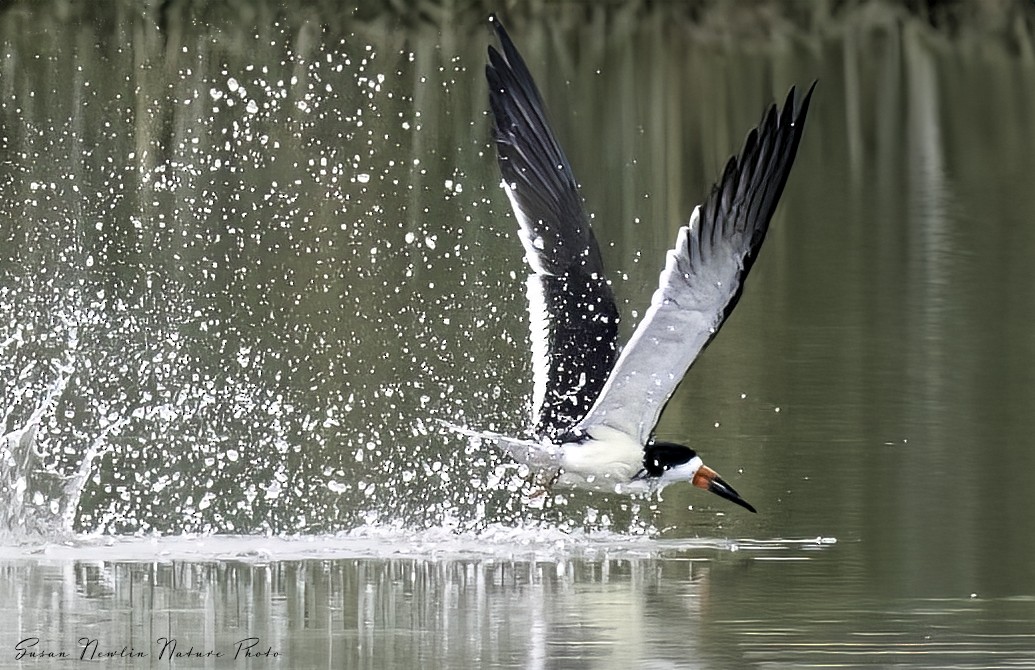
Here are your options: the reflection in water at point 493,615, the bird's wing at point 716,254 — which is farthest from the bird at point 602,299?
the reflection in water at point 493,615

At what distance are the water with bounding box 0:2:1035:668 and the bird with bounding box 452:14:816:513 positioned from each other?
29 centimetres

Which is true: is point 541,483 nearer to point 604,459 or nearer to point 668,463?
point 604,459

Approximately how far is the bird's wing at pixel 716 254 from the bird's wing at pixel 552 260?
14cm

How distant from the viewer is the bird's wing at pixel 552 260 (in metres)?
4.93

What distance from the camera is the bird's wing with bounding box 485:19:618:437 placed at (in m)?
4.93

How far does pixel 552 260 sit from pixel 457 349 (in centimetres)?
190

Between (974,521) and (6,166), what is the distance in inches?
161

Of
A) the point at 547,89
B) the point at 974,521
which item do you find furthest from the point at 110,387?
the point at 974,521

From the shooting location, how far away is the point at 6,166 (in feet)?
25.1

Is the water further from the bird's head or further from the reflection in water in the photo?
the bird's head

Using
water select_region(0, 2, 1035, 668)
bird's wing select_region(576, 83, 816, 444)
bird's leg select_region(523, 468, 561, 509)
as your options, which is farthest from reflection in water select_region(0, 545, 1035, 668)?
bird's wing select_region(576, 83, 816, 444)

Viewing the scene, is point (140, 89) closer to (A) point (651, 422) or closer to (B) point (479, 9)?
(B) point (479, 9)

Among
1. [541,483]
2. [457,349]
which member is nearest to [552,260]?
[541,483]

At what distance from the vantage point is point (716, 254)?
473cm
